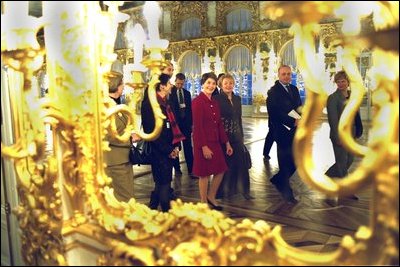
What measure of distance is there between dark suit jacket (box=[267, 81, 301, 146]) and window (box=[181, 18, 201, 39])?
42.5ft

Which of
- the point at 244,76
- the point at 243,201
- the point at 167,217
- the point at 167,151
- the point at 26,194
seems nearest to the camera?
the point at 167,217

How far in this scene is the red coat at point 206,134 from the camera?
3.58m

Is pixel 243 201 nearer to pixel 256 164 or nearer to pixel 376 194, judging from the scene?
pixel 256 164

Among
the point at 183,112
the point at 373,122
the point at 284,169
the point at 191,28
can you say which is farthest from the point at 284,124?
the point at 191,28

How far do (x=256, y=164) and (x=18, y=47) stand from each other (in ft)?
15.6

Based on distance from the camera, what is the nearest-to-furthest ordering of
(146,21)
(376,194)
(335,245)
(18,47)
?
(376,194) < (18,47) < (146,21) < (335,245)

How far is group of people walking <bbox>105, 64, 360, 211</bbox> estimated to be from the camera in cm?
315

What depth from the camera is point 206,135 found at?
3.62 metres

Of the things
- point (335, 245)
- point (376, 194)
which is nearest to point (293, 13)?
point (376, 194)

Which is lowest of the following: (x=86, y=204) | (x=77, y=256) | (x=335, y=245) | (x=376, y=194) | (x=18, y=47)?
(x=335, y=245)

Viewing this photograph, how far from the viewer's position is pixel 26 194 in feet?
6.56

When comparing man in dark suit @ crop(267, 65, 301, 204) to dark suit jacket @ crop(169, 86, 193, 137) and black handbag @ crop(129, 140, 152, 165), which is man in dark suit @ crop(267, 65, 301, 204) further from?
dark suit jacket @ crop(169, 86, 193, 137)

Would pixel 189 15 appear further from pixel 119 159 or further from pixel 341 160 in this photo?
pixel 119 159

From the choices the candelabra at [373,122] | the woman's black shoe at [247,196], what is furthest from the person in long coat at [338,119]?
the candelabra at [373,122]
